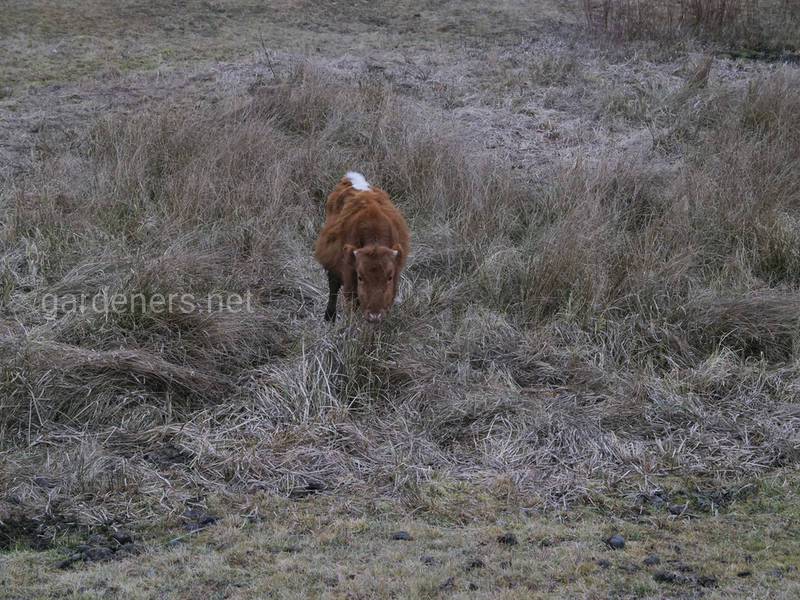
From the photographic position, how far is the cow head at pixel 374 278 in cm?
661

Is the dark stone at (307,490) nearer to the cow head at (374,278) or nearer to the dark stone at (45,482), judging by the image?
the dark stone at (45,482)

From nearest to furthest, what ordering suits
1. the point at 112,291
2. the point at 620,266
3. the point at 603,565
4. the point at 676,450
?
1. the point at 603,565
2. the point at 676,450
3. the point at 112,291
4. the point at 620,266

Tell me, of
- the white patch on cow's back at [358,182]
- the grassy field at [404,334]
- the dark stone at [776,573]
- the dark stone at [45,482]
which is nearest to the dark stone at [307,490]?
the grassy field at [404,334]

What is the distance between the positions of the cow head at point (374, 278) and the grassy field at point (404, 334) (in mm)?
156

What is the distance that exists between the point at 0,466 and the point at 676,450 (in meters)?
3.97

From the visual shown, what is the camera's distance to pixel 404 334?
6977mm

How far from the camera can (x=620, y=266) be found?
7906mm

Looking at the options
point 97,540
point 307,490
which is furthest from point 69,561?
point 307,490

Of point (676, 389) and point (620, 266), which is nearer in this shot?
point (676, 389)

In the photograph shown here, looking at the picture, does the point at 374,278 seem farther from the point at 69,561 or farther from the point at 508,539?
the point at 69,561

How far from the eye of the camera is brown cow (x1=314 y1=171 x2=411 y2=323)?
663 cm

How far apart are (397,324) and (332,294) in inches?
23.2

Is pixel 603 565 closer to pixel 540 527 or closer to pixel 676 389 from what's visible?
pixel 540 527

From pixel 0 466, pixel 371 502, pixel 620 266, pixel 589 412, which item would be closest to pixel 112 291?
pixel 0 466
